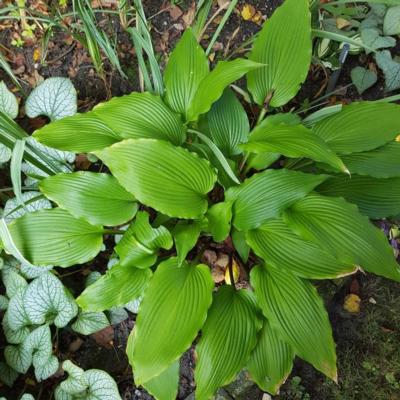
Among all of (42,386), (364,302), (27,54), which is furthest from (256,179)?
(27,54)

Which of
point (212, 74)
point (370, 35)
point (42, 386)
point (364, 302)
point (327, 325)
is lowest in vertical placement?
point (364, 302)

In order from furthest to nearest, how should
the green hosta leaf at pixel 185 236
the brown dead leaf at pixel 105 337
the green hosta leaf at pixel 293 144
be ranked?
the brown dead leaf at pixel 105 337 < the green hosta leaf at pixel 185 236 < the green hosta leaf at pixel 293 144

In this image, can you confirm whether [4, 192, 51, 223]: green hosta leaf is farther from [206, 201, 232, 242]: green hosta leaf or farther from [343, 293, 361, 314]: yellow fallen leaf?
[343, 293, 361, 314]: yellow fallen leaf

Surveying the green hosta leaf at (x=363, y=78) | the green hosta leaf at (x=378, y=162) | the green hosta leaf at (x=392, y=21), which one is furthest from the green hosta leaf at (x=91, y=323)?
the green hosta leaf at (x=392, y=21)

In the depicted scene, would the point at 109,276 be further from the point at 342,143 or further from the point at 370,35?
the point at 370,35

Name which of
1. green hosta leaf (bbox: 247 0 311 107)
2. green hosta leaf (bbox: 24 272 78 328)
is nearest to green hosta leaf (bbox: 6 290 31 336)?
green hosta leaf (bbox: 24 272 78 328)

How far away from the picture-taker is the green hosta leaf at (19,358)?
141 cm

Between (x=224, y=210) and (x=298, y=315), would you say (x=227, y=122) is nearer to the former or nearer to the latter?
(x=224, y=210)

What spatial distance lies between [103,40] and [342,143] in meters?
0.89

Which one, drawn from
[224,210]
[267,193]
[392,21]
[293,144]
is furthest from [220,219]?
[392,21]

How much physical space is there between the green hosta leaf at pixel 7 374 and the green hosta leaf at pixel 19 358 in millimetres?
24

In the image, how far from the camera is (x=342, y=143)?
4.26ft

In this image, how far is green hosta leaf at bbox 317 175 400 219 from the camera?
1.30 metres

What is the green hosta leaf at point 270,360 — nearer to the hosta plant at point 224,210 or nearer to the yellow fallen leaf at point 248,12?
the hosta plant at point 224,210
